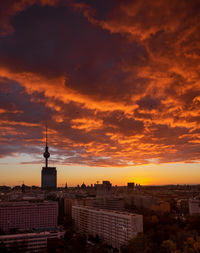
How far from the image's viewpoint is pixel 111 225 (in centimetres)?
2856

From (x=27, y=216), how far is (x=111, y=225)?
1833cm

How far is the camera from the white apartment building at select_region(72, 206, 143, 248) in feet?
84.0

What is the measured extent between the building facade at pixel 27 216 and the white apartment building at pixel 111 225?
7728mm

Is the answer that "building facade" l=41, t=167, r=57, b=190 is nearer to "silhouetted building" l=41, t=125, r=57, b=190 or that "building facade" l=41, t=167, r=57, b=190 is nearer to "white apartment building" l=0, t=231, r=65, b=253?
"silhouetted building" l=41, t=125, r=57, b=190

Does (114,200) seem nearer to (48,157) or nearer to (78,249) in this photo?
(78,249)

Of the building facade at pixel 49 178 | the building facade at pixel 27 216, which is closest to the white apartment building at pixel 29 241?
the building facade at pixel 27 216

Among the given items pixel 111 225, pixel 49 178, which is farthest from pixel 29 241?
pixel 49 178

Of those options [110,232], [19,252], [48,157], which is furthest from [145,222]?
[48,157]

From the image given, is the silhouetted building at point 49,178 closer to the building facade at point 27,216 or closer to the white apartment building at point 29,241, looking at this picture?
the building facade at point 27,216

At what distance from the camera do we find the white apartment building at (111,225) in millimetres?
25609

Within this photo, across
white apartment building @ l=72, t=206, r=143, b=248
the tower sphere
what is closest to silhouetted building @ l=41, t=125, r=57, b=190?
the tower sphere

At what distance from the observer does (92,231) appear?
32375 millimetres

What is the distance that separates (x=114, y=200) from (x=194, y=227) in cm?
2161

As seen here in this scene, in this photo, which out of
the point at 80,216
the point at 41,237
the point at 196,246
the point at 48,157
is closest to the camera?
the point at 196,246
